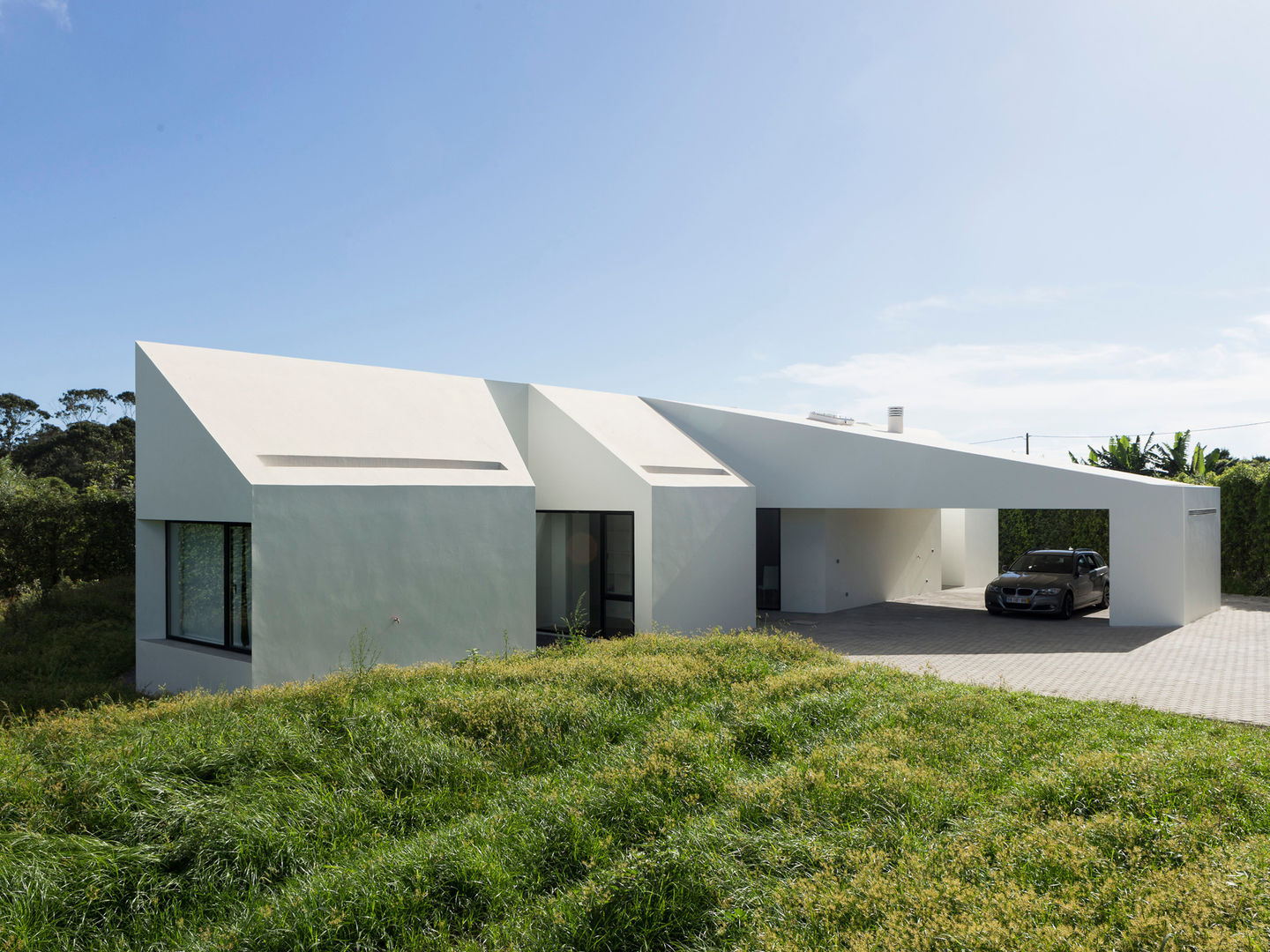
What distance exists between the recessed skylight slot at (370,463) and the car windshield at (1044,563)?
1205 centimetres

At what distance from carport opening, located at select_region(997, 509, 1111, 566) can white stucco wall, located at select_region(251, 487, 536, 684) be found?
17.2 metres

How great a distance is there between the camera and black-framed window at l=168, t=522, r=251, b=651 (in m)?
10.5

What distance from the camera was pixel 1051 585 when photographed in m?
16.4

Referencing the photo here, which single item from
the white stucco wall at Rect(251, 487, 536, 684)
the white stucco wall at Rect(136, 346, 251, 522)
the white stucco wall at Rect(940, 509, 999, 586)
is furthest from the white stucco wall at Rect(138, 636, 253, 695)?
the white stucco wall at Rect(940, 509, 999, 586)

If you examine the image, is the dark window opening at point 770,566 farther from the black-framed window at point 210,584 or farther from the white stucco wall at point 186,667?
the white stucco wall at point 186,667

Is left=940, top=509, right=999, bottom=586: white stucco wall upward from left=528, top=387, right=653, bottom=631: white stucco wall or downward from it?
downward

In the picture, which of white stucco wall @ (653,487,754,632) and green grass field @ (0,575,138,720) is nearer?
green grass field @ (0,575,138,720)

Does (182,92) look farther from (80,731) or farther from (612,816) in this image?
(612,816)

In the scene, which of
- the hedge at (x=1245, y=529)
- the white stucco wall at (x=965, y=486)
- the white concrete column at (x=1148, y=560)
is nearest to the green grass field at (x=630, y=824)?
the white stucco wall at (x=965, y=486)

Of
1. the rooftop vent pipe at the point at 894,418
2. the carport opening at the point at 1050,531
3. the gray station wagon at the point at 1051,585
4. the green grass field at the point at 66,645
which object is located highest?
the rooftop vent pipe at the point at 894,418

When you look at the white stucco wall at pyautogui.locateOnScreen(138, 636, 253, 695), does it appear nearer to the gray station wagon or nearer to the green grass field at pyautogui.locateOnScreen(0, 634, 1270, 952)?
the green grass field at pyautogui.locateOnScreen(0, 634, 1270, 952)

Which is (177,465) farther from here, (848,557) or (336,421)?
(848,557)

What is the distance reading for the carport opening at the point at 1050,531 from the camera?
74.9 feet

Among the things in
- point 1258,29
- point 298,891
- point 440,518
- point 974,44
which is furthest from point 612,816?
point 1258,29
